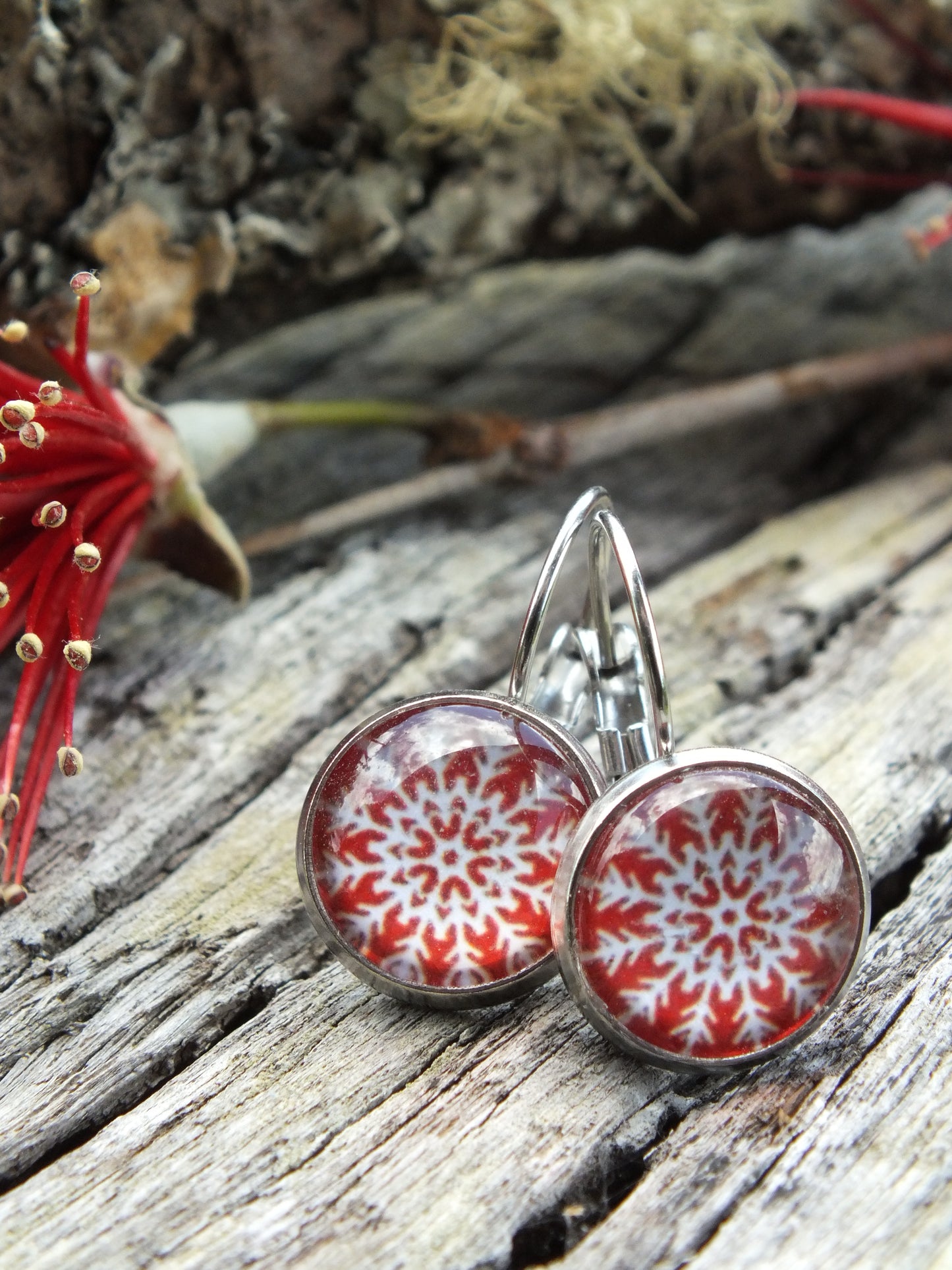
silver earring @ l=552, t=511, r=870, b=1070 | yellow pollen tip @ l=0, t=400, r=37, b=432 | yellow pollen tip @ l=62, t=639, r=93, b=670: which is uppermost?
yellow pollen tip @ l=0, t=400, r=37, b=432

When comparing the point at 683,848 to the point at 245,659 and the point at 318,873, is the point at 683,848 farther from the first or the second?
the point at 245,659

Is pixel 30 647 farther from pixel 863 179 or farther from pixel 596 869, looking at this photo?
pixel 863 179

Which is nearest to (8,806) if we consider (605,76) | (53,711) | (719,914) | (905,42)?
(53,711)

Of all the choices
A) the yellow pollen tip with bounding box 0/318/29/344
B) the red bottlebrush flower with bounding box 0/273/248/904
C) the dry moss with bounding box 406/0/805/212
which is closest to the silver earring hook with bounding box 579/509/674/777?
the red bottlebrush flower with bounding box 0/273/248/904

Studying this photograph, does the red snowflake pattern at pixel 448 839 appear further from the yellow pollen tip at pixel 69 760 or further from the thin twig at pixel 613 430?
the thin twig at pixel 613 430

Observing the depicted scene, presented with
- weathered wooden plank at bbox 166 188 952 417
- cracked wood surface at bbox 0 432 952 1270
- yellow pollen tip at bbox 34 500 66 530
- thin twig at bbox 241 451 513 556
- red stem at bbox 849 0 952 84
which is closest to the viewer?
cracked wood surface at bbox 0 432 952 1270

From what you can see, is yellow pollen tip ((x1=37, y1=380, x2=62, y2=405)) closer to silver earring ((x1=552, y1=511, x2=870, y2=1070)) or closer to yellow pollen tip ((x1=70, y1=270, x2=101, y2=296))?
yellow pollen tip ((x1=70, y1=270, x2=101, y2=296))

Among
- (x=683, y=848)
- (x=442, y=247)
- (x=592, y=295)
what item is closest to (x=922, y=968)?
(x=683, y=848)

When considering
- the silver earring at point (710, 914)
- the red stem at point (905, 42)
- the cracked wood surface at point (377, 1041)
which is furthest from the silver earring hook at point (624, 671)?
the red stem at point (905, 42)
